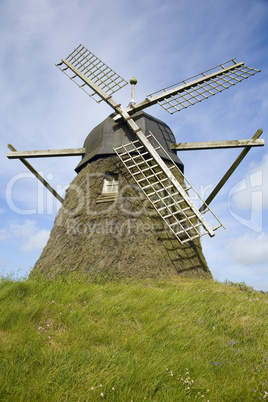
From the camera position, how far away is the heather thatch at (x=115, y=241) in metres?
8.00

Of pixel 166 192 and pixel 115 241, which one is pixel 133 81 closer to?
pixel 166 192

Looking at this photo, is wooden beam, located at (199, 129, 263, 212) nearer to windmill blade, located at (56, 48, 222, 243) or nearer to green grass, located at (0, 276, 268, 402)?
windmill blade, located at (56, 48, 222, 243)

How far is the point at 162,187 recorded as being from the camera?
9.53 meters

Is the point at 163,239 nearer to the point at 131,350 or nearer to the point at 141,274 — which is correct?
the point at 141,274

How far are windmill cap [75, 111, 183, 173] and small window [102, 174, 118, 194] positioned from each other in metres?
0.70

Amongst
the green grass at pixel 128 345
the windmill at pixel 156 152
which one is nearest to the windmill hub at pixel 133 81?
the windmill at pixel 156 152

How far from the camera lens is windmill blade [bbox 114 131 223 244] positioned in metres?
8.64

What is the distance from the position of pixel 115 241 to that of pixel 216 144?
14.1 feet

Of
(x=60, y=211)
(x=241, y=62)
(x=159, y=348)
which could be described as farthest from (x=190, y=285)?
(x=241, y=62)

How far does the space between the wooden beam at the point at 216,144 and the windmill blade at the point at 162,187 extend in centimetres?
69

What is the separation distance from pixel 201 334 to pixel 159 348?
791mm

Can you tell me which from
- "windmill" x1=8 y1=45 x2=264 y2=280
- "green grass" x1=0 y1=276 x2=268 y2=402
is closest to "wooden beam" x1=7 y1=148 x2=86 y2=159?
"windmill" x1=8 y1=45 x2=264 y2=280

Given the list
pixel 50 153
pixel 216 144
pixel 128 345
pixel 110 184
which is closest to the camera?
pixel 128 345

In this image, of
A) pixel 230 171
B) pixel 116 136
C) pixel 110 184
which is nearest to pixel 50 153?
pixel 116 136
